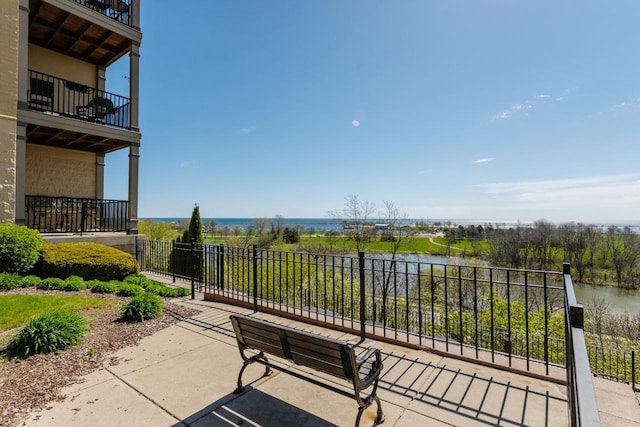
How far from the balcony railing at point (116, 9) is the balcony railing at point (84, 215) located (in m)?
6.50

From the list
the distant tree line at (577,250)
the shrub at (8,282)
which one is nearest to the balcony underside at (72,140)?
the shrub at (8,282)

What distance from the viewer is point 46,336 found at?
3.73 m

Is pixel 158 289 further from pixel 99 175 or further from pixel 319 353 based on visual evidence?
pixel 99 175

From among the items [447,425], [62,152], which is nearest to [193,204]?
[62,152]

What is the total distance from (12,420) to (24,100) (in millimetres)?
9904

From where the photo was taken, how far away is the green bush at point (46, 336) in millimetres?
3654

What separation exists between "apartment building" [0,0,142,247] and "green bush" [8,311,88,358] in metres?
6.90

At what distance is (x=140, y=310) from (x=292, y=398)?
3.45 m

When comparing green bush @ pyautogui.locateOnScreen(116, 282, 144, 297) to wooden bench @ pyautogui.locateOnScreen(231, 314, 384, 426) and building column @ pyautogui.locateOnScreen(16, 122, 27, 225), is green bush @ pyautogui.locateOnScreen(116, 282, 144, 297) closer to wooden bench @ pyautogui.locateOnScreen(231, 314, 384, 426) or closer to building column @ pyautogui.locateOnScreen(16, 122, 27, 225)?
wooden bench @ pyautogui.locateOnScreen(231, 314, 384, 426)

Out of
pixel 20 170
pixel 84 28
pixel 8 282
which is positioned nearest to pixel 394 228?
pixel 84 28

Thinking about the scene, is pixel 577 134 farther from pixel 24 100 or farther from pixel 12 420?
pixel 24 100

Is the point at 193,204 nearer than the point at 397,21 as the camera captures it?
No

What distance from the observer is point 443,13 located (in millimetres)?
8180

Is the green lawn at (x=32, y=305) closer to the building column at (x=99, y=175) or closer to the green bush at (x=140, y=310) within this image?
the green bush at (x=140, y=310)
